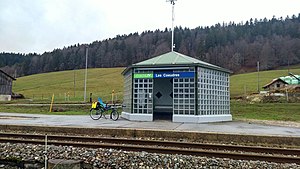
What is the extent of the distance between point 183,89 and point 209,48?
283ft

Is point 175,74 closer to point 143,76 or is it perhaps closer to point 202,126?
point 143,76

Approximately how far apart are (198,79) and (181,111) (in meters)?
2.31

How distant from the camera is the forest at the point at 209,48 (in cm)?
9550

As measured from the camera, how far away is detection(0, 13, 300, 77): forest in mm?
95500

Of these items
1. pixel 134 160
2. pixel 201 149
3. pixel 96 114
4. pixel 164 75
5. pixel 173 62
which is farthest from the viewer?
pixel 96 114

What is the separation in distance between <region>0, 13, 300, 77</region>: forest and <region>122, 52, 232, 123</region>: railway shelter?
73.1m

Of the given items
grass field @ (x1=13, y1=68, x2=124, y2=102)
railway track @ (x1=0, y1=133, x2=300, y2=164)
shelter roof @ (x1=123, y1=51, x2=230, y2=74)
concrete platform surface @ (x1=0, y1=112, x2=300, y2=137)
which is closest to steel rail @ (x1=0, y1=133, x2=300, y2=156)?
railway track @ (x1=0, y1=133, x2=300, y2=164)

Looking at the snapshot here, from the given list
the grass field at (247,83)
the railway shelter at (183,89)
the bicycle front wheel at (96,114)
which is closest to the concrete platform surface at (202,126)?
the railway shelter at (183,89)

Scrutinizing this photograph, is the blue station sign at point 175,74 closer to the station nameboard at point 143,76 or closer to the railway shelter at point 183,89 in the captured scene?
the railway shelter at point 183,89

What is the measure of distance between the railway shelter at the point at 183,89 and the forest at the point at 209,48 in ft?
240

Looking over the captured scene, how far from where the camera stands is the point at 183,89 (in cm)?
1756

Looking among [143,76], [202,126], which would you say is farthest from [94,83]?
[202,126]

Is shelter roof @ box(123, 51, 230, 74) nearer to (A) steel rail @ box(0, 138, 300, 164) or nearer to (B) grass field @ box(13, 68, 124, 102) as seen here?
(A) steel rail @ box(0, 138, 300, 164)

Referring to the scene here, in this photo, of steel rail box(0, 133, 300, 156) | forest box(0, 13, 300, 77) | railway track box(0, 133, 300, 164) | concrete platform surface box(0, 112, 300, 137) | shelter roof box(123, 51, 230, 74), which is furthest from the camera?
forest box(0, 13, 300, 77)
